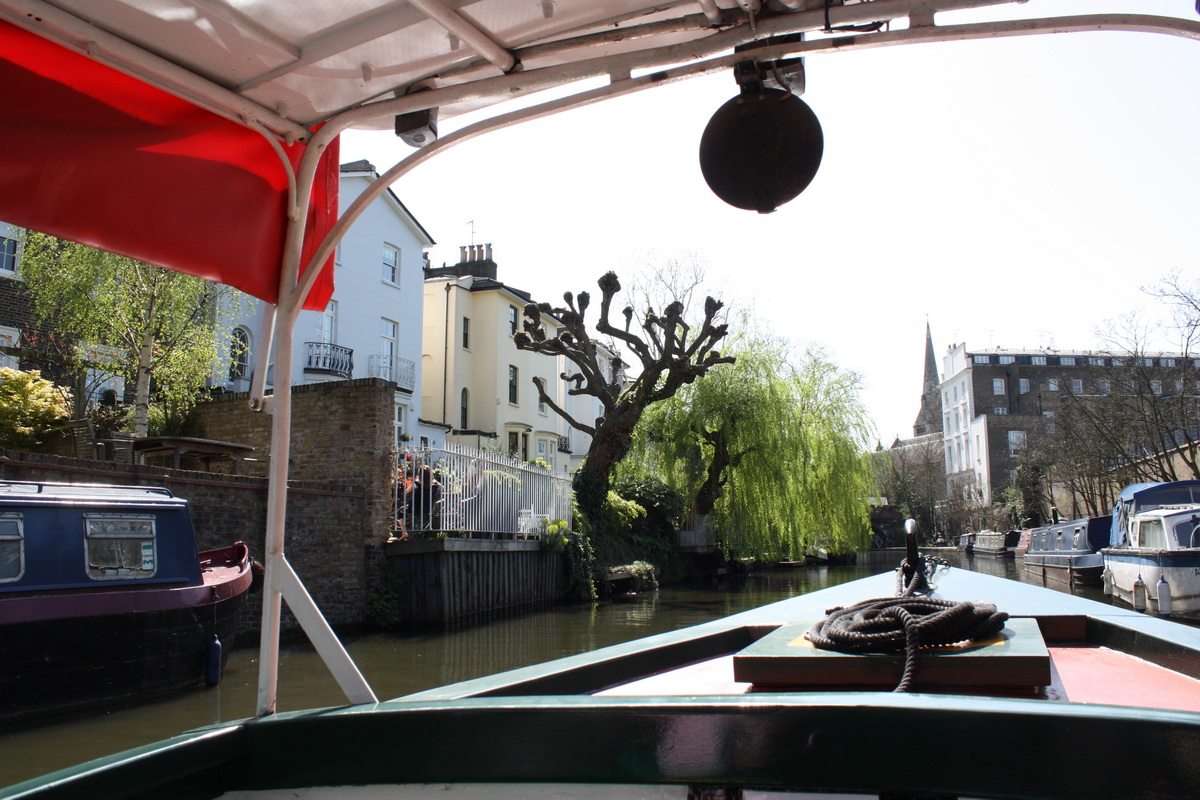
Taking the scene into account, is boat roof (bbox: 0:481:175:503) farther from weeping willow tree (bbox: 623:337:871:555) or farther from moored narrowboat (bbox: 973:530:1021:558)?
moored narrowboat (bbox: 973:530:1021:558)

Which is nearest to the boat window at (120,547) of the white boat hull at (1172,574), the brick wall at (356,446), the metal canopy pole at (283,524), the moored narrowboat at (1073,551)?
the brick wall at (356,446)

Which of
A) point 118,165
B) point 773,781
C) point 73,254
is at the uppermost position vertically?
point 73,254

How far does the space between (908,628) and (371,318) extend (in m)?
25.9

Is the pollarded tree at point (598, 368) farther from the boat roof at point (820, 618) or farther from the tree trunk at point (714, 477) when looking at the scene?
the boat roof at point (820, 618)

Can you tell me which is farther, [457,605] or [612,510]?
[612,510]

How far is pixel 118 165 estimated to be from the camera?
224cm

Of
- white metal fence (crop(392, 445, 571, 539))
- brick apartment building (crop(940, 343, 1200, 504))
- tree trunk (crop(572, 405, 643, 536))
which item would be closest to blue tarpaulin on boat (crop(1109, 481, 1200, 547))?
tree trunk (crop(572, 405, 643, 536))

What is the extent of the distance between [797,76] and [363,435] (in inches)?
536

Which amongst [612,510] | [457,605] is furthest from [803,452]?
[457,605]

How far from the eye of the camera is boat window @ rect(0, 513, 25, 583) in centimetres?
774

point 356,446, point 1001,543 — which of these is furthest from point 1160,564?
point 1001,543

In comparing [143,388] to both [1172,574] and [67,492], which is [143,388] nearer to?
[67,492]

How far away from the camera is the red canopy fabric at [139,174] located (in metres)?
2.07

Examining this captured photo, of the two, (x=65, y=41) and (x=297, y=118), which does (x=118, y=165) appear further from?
(x=297, y=118)
